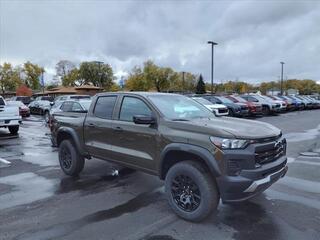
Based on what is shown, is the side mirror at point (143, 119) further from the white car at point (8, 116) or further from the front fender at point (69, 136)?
the white car at point (8, 116)

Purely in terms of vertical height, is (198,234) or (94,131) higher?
(94,131)

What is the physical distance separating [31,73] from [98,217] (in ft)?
295

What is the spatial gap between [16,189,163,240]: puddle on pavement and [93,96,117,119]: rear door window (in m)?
1.62

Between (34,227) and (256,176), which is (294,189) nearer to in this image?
(256,176)

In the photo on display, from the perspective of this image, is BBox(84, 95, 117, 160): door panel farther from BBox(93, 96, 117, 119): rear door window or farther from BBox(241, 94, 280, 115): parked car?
BBox(241, 94, 280, 115): parked car

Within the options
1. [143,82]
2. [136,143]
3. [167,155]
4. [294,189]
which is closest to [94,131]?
[136,143]

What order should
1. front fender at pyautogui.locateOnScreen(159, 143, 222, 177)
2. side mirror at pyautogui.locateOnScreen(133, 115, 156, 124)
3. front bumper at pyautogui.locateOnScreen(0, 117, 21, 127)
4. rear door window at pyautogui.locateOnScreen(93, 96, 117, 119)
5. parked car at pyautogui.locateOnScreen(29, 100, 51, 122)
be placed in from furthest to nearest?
1. parked car at pyautogui.locateOnScreen(29, 100, 51, 122)
2. front bumper at pyautogui.locateOnScreen(0, 117, 21, 127)
3. rear door window at pyautogui.locateOnScreen(93, 96, 117, 119)
4. side mirror at pyautogui.locateOnScreen(133, 115, 156, 124)
5. front fender at pyautogui.locateOnScreen(159, 143, 222, 177)

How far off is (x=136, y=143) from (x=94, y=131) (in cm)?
130

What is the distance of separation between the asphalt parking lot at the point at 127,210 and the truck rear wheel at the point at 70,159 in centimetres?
19

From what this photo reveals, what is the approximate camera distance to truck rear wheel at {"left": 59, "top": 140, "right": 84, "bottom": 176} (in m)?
7.06

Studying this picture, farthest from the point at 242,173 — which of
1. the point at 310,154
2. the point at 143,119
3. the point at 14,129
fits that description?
the point at 14,129

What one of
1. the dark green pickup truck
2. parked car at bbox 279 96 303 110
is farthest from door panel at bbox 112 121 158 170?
parked car at bbox 279 96 303 110

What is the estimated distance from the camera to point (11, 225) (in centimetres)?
464

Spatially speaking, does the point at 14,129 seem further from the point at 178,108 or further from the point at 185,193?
the point at 185,193
